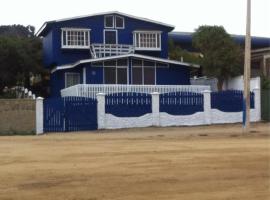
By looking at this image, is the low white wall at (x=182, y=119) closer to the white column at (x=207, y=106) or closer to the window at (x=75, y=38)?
the white column at (x=207, y=106)

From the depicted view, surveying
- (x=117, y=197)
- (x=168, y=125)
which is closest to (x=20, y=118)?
(x=168, y=125)

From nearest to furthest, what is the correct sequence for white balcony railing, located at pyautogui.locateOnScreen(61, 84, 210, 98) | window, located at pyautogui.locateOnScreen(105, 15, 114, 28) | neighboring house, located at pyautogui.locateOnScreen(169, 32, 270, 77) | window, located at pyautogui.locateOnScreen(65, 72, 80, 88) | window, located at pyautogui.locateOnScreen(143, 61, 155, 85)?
1. white balcony railing, located at pyautogui.locateOnScreen(61, 84, 210, 98)
2. window, located at pyautogui.locateOnScreen(143, 61, 155, 85)
3. window, located at pyautogui.locateOnScreen(65, 72, 80, 88)
4. window, located at pyautogui.locateOnScreen(105, 15, 114, 28)
5. neighboring house, located at pyautogui.locateOnScreen(169, 32, 270, 77)

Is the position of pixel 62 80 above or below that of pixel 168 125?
above

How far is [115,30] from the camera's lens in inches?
1757

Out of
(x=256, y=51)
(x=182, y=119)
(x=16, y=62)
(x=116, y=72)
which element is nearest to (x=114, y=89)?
(x=116, y=72)

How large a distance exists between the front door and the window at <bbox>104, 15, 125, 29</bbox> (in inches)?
17.6

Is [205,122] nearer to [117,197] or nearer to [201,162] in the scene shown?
[201,162]

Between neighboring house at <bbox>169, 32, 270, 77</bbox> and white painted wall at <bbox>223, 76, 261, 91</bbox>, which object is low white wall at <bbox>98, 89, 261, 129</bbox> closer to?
white painted wall at <bbox>223, 76, 261, 91</bbox>

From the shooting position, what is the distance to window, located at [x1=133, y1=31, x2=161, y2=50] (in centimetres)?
4500

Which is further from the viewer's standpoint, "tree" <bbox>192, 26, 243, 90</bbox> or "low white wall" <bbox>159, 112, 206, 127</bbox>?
"tree" <bbox>192, 26, 243, 90</bbox>

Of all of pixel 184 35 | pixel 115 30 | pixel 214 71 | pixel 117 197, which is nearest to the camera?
A: pixel 117 197

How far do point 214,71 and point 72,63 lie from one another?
9.68 meters

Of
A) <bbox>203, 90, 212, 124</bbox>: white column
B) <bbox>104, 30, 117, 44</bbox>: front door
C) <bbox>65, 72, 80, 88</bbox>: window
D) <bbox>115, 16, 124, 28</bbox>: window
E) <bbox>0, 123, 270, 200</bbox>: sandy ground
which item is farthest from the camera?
<bbox>115, 16, 124, 28</bbox>: window

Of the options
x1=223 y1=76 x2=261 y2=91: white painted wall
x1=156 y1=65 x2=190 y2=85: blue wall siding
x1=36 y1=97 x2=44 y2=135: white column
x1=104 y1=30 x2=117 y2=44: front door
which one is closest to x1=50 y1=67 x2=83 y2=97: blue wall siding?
x1=104 y1=30 x2=117 y2=44: front door
